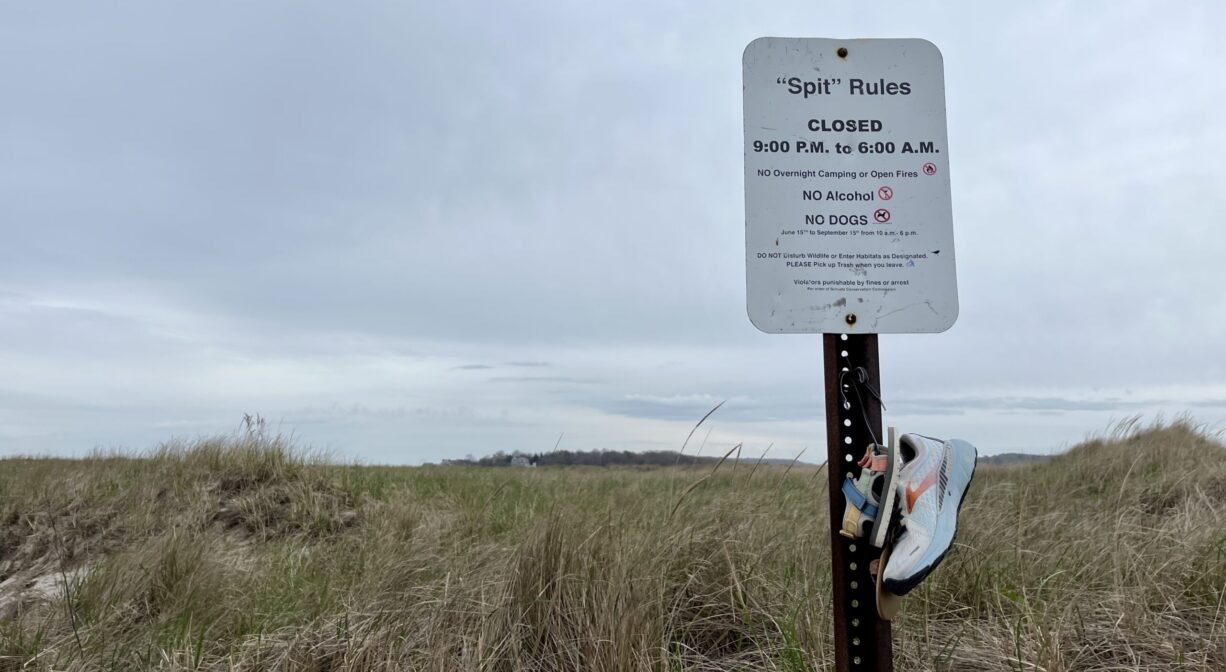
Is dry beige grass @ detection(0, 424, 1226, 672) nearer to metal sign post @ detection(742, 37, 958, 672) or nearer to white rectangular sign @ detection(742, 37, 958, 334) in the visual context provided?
metal sign post @ detection(742, 37, 958, 672)

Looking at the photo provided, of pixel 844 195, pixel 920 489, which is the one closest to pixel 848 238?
pixel 844 195

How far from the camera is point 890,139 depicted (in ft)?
9.28

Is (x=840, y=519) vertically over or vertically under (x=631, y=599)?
over

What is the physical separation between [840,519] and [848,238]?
0.96 m

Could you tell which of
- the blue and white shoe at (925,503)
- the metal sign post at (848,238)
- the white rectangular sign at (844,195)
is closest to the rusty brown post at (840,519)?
the metal sign post at (848,238)

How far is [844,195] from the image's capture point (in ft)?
9.09

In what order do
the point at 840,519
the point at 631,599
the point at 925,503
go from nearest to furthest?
the point at 925,503
the point at 840,519
the point at 631,599

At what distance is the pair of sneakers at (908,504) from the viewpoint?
2.21 meters

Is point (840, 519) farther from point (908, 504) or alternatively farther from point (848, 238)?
point (848, 238)

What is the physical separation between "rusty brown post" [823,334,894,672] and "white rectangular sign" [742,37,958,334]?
123mm

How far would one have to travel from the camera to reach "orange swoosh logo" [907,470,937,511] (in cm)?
231

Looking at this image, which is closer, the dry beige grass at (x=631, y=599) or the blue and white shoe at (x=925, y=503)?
the blue and white shoe at (x=925, y=503)

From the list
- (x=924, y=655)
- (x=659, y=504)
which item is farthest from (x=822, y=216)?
(x=659, y=504)

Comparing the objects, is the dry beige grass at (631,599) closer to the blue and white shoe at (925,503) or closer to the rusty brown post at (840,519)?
the rusty brown post at (840,519)
